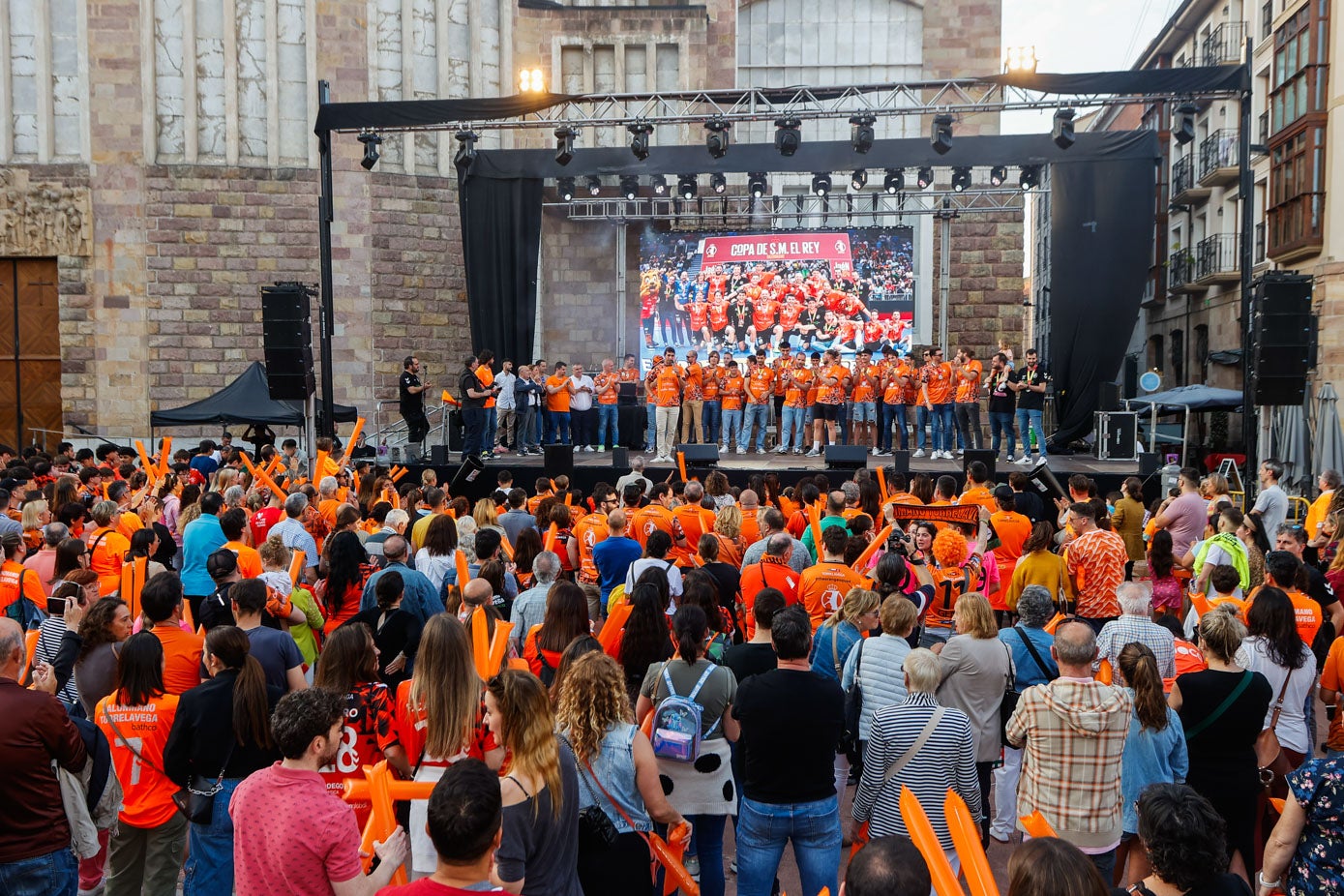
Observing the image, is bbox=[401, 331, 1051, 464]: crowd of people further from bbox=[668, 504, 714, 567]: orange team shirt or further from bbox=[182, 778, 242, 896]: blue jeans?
bbox=[182, 778, 242, 896]: blue jeans

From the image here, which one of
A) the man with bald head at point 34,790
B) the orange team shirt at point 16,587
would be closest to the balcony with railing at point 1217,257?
the orange team shirt at point 16,587

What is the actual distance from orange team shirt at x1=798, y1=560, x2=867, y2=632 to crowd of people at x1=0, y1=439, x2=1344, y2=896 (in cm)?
1

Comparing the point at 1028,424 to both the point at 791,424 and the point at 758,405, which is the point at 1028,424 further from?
the point at 758,405

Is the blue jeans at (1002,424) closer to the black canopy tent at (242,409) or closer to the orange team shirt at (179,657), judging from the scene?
the black canopy tent at (242,409)

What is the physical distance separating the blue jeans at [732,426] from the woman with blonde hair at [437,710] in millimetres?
13343

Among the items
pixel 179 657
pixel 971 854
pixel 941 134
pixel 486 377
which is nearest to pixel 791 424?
pixel 486 377

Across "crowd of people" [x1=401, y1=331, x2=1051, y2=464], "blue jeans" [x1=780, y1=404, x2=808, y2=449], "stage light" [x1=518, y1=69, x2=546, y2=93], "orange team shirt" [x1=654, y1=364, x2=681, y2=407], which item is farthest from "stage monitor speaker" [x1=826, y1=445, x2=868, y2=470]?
"stage light" [x1=518, y1=69, x2=546, y2=93]

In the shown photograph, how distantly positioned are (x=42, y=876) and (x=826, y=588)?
11.9ft

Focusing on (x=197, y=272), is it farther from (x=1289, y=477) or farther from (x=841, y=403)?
(x=1289, y=477)

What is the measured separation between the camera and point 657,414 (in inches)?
656

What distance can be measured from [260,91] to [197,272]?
11.1 ft

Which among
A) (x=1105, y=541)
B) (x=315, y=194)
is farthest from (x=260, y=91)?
(x=1105, y=541)

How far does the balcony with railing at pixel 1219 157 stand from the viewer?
85.1ft

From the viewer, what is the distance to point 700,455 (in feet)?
44.5
